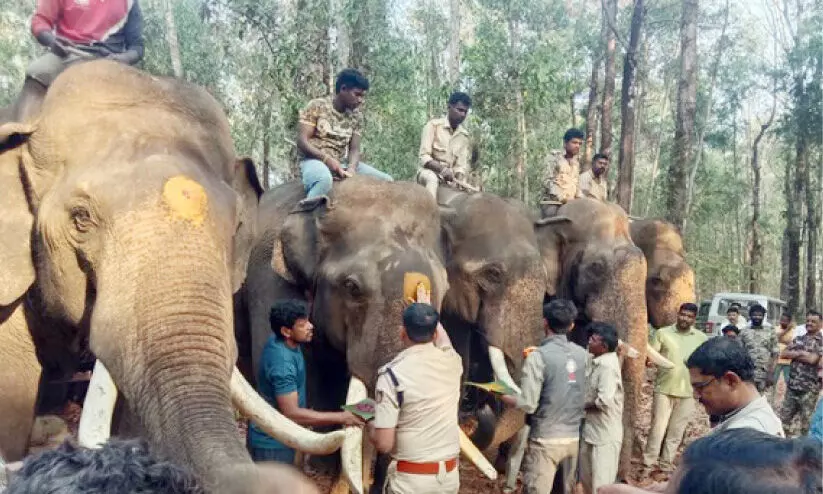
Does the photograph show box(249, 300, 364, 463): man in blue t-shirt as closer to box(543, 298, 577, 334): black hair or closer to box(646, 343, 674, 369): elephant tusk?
box(543, 298, 577, 334): black hair

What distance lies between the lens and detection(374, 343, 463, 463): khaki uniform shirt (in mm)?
4523

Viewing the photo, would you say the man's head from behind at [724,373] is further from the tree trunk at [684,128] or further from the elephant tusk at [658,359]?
the tree trunk at [684,128]

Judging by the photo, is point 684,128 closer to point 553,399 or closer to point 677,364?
point 677,364

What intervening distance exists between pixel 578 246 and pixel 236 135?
1954cm

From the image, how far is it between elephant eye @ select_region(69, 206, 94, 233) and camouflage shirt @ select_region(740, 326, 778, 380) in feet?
28.3

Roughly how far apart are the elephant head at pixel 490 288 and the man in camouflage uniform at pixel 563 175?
202cm

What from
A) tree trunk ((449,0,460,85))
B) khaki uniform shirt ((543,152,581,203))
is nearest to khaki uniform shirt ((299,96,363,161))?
khaki uniform shirt ((543,152,581,203))

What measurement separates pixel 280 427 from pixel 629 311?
5560 millimetres

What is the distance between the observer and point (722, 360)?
363 cm

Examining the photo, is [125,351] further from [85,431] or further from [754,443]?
[754,443]

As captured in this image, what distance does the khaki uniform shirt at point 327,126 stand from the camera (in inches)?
284

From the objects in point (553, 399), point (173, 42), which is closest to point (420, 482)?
point (553, 399)

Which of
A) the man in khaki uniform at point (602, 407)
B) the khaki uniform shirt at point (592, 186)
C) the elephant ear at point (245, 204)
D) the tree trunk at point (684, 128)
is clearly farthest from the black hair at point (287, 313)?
the tree trunk at point (684, 128)

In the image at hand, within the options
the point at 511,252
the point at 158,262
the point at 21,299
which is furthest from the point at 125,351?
the point at 511,252
